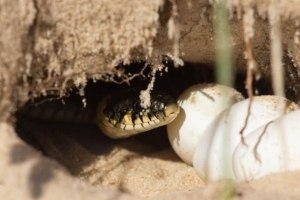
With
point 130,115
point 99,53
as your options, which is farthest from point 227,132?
point 130,115

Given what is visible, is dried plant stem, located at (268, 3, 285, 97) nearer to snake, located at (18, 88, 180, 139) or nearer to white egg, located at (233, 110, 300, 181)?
white egg, located at (233, 110, 300, 181)

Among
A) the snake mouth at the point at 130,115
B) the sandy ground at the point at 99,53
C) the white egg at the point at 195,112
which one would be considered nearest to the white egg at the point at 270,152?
the sandy ground at the point at 99,53

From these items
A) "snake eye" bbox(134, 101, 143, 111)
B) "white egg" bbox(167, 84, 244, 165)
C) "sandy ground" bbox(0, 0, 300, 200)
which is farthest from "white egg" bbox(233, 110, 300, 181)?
"snake eye" bbox(134, 101, 143, 111)

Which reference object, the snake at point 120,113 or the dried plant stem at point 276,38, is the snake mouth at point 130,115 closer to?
A: the snake at point 120,113

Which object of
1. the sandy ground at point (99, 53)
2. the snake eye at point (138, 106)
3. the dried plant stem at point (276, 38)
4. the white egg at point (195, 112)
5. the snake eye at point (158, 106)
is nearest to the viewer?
the sandy ground at point (99, 53)

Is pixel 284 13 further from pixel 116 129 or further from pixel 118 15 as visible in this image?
pixel 116 129

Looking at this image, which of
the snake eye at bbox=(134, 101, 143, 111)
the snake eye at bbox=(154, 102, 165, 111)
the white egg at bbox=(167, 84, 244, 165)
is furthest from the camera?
the snake eye at bbox=(134, 101, 143, 111)
